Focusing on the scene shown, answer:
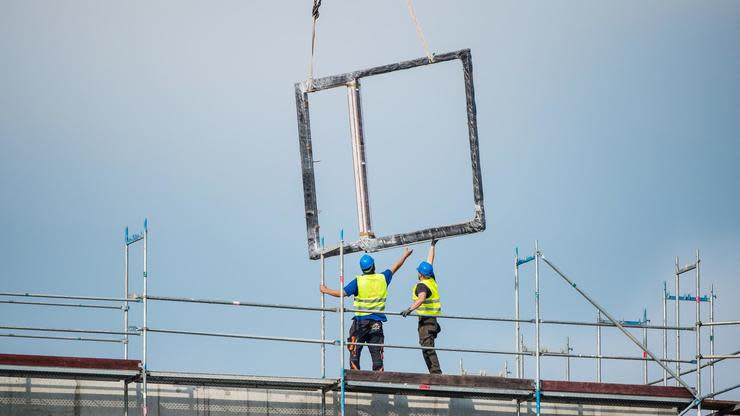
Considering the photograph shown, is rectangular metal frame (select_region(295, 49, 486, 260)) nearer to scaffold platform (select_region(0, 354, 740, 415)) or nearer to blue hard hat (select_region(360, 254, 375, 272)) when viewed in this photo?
blue hard hat (select_region(360, 254, 375, 272))

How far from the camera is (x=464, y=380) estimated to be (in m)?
25.3

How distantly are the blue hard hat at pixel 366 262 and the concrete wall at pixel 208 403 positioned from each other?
2023 millimetres

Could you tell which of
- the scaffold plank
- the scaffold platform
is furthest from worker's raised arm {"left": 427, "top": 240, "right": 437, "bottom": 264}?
the scaffold plank

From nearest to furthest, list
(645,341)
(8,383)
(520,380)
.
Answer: (8,383) < (520,380) < (645,341)

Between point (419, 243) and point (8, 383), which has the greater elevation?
point (419, 243)

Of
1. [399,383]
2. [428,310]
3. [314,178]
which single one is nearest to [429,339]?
[428,310]

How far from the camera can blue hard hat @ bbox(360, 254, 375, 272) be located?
85.9 ft

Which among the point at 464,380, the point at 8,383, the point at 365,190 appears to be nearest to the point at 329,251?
the point at 365,190

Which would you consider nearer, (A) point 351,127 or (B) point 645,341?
(A) point 351,127

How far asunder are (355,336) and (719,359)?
5702 mm

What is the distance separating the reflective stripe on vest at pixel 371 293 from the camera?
25938 millimetres

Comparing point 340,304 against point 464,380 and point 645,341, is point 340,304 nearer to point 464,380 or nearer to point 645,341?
point 464,380

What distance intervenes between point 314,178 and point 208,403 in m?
4.17

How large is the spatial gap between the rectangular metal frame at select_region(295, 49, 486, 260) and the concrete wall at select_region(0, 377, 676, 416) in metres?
2.61
